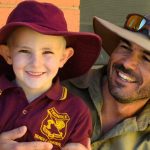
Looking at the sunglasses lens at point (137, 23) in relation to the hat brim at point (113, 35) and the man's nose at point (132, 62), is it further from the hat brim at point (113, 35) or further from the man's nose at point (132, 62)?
the man's nose at point (132, 62)

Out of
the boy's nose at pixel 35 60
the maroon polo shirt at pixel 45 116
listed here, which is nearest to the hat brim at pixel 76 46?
the boy's nose at pixel 35 60

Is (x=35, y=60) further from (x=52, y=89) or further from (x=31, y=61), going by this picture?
(x=52, y=89)

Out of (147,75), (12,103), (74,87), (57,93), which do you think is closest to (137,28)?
(147,75)

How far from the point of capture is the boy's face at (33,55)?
2084 millimetres

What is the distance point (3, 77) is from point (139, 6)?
2291 mm

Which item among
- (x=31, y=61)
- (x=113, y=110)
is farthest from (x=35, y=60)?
(x=113, y=110)

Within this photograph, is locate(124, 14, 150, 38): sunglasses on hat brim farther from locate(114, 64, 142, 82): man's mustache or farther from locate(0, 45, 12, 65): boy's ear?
locate(0, 45, 12, 65): boy's ear

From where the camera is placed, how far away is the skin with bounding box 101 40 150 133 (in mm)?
2650

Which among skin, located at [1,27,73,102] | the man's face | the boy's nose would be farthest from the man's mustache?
the boy's nose

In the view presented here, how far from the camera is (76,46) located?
2.32m

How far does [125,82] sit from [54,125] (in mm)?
617

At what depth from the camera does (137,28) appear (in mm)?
2695

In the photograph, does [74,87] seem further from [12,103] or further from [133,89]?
[12,103]

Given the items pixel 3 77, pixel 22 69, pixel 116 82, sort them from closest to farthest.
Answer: pixel 22 69 < pixel 3 77 < pixel 116 82
